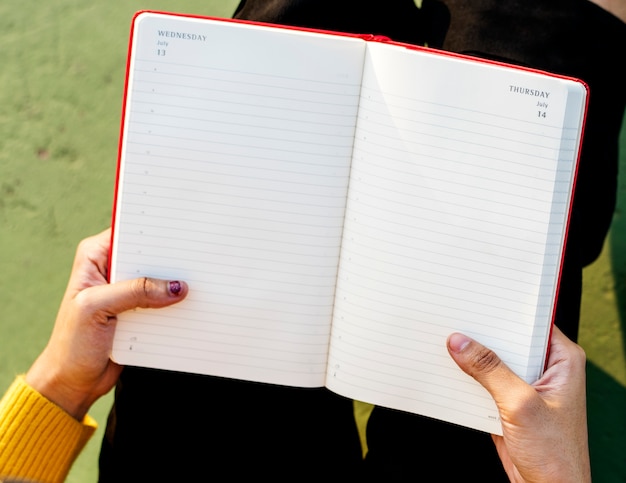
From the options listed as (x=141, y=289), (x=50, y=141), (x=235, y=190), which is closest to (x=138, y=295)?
(x=141, y=289)

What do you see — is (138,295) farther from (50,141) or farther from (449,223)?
(50,141)

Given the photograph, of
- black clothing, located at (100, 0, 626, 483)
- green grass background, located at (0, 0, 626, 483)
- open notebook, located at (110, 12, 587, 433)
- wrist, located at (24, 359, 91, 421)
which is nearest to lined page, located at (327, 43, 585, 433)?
open notebook, located at (110, 12, 587, 433)

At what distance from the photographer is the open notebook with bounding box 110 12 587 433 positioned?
581 mm

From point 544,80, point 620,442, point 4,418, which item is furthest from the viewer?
point 620,442

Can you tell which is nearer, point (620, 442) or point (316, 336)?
point (316, 336)

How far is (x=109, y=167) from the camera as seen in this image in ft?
3.40

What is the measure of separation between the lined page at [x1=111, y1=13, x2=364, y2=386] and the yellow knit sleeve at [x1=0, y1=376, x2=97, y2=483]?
14cm

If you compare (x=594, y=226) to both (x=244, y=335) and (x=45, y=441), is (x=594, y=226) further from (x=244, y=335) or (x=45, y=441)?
(x=45, y=441)

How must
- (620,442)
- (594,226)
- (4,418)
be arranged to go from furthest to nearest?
(620,442) < (594,226) < (4,418)

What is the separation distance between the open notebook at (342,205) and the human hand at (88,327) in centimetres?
2

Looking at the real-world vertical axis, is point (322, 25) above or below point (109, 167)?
above

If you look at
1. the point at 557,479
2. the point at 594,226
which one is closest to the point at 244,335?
the point at 557,479

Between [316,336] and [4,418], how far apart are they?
38 centimetres

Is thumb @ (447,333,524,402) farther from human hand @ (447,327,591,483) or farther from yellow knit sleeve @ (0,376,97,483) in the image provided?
yellow knit sleeve @ (0,376,97,483)
